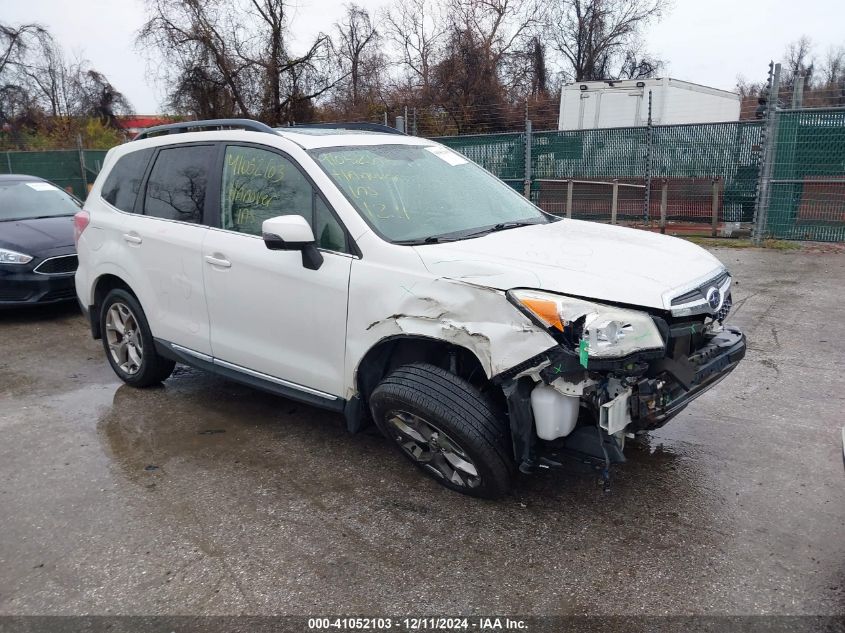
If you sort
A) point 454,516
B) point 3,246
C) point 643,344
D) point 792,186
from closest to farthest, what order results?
point 643,344 < point 454,516 < point 3,246 < point 792,186

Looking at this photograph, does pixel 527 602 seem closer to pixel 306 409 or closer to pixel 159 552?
pixel 159 552

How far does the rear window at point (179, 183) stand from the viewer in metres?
4.29

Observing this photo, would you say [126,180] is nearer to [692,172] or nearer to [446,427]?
[446,427]

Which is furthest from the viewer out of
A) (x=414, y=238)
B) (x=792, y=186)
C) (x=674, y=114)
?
(x=674, y=114)

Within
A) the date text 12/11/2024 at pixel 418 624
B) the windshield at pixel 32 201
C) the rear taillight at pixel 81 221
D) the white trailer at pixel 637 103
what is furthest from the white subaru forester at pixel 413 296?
the white trailer at pixel 637 103

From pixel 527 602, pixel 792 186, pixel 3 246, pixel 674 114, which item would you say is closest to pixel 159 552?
pixel 527 602

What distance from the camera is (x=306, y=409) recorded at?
461 cm

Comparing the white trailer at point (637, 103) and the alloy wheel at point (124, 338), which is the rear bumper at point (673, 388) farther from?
the white trailer at point (637, 103)

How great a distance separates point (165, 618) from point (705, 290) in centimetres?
264

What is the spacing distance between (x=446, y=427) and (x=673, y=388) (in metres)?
1.00

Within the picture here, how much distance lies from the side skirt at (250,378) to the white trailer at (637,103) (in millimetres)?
12960

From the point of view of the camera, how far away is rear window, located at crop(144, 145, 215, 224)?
429 centimetres

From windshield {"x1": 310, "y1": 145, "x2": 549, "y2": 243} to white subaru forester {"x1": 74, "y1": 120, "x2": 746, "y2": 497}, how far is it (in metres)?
0.01

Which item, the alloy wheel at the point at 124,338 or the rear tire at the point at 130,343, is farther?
the alloy wheel at the point at 124,338
